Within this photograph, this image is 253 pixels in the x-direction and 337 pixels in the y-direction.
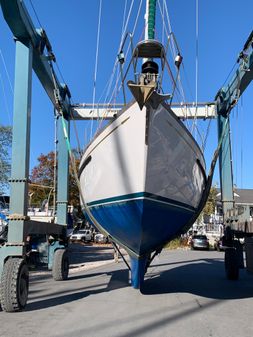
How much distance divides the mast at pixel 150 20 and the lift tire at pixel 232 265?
738cm

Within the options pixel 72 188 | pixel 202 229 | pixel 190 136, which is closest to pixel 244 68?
pixel 190 136

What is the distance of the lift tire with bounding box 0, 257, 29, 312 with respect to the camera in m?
7.49

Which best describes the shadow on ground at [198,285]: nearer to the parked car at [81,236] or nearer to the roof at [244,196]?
the parked car at [81,236]

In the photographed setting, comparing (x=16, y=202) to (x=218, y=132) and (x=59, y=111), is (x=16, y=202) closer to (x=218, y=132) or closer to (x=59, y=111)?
(x=59, y=111)

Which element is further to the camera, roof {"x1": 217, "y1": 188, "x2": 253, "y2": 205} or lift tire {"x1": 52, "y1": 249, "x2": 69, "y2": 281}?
roof {"x1": 217, "y1": 188, "x2": 253, "y2": 205}

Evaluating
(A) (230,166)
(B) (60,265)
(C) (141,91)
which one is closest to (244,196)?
(A) (230,166)

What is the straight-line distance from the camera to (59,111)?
13.3 metres

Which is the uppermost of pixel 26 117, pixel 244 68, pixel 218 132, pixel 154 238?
pixel 244 68

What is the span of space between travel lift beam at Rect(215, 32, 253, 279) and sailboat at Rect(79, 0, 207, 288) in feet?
7.27

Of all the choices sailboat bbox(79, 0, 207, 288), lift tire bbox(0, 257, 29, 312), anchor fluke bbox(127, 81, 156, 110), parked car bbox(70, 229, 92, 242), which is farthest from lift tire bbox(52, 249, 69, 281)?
parked car bbox(70, 229, 92, 242)

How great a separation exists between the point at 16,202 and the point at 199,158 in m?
4.03

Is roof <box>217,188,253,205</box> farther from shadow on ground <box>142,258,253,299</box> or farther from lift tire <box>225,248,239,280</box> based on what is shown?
lift tire <box>225,248,239,280</box>

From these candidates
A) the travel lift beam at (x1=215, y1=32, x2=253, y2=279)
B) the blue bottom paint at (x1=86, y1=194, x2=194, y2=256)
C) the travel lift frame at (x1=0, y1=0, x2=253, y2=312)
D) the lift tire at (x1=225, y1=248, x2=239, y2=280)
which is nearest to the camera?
the travel lift frame at (x1=0, y1=0, x2=253, y2=312)

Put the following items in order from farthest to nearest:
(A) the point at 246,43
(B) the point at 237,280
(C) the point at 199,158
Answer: (B) the point at 237,280, (A) the point at 246,43, (C) the point at 199,158
